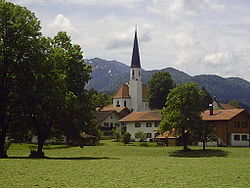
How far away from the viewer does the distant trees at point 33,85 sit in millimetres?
47531

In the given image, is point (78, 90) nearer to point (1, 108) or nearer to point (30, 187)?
point (1, 108)

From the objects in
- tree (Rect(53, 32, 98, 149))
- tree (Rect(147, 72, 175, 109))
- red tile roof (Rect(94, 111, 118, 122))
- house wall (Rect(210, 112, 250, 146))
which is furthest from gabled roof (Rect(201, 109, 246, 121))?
red tile roof (Rect(94, 111, 118, 122))

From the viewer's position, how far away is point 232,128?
262 ft

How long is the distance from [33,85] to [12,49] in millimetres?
4323

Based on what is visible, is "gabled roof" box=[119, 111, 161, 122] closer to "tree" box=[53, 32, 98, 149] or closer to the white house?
the white house

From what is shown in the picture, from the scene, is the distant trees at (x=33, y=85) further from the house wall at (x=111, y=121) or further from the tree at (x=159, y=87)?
the house wall at (x=111, y=121)

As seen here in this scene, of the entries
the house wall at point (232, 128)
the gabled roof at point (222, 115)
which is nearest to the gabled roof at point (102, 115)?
the gabled roof at point (222, 115)

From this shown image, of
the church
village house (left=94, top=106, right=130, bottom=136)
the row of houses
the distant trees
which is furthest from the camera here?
the church

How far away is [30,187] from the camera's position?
2055 centimetres

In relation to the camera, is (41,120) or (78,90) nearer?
(41,120)

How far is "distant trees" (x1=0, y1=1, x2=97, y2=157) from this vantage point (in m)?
47.5

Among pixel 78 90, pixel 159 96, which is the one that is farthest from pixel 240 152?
pixel 159 96

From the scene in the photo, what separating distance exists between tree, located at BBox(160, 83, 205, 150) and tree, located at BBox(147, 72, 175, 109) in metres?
43.9

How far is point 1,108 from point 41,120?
4891 millimetres
